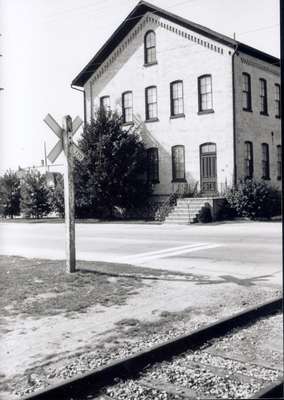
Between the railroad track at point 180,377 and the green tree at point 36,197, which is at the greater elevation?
the green tree at point 36,197

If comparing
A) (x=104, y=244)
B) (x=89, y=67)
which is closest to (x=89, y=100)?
(x=89, y=67)

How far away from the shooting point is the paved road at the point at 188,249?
31.9 feet

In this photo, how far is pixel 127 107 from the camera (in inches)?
1131

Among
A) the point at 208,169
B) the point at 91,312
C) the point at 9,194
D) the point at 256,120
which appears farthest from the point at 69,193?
the point at 9,194

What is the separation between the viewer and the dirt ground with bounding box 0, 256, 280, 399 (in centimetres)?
450

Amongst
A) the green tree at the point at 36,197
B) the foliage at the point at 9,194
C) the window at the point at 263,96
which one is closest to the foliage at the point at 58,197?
the green tree at the point at 36,197

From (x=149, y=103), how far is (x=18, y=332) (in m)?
23.3

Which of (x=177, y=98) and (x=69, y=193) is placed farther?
(x=177, y=98)

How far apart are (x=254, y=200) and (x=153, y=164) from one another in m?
7.24

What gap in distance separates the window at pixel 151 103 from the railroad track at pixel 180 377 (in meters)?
23.2

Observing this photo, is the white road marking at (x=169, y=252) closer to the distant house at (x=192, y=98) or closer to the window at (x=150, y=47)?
the distant house at (x=192, y=98)

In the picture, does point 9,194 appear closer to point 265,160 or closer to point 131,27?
point 131,27

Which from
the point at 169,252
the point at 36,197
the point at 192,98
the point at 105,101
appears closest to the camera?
the point at 169,252

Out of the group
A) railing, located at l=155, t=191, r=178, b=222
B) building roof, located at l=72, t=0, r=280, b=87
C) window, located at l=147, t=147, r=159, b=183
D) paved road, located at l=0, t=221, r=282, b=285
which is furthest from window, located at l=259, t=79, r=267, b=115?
paved road, located at l=0, t=221, r=282, b=285
